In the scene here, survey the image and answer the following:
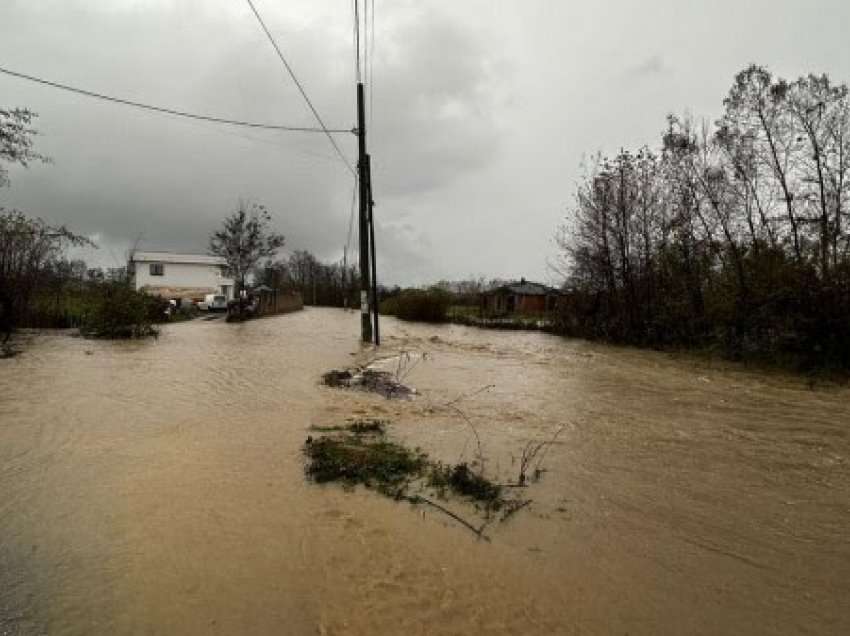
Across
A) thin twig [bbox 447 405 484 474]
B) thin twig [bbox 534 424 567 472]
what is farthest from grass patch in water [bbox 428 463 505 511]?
thin twig [bbox 534 424 567 472]

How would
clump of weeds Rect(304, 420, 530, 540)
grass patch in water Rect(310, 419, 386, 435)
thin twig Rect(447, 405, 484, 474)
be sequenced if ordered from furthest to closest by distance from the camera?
grass patch in water Rect(310, 419, 386, 435) < thin twig Rect(447, 405, 484, 474) < clump of weeds Rect(304, 420, 530, 540)

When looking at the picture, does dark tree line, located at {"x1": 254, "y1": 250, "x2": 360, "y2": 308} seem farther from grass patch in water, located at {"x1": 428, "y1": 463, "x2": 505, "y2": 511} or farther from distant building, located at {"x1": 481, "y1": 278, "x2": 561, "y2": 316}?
grass patch in water, located at {"x1": 428, "y1": 463, "x2": 505, "y2": 511}

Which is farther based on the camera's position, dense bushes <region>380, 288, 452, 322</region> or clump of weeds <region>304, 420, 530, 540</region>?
dense bushes <region>380, 288, 452, 322</region>

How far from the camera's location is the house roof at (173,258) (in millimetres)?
58641

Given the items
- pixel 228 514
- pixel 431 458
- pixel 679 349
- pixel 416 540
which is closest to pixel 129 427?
pixel 228 514

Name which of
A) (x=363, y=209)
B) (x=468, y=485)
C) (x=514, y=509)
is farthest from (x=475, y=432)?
(x=363, y=209)

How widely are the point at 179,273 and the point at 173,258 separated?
1.97 meters

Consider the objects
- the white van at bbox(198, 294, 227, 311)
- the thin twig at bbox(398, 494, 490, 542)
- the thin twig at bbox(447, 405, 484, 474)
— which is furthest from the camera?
the white van at bbox(198, 294, 227, 311)

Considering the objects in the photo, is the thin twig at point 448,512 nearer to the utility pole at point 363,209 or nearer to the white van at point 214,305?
the utility pole at point 363,209

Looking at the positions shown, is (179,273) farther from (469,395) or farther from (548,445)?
(548,445)

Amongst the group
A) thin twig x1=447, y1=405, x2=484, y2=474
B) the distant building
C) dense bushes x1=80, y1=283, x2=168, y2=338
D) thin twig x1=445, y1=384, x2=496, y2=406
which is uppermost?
A: the distant building

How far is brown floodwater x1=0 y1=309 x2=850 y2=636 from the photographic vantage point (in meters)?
3.12

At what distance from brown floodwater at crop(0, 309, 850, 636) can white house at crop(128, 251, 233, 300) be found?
5337cm

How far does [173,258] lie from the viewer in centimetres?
6034
